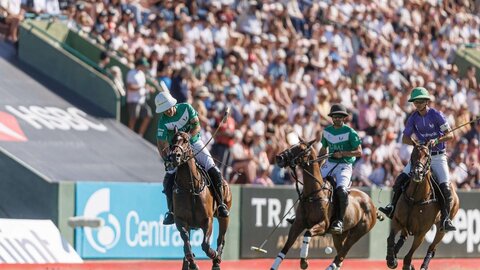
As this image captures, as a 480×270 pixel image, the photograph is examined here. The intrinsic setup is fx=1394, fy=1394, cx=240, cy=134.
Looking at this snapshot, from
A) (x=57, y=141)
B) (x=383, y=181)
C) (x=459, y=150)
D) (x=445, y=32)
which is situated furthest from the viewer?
(x=445, y=32)

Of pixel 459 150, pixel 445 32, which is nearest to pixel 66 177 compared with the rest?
pixel 459 150

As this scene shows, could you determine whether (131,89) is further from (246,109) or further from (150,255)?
(150,255)

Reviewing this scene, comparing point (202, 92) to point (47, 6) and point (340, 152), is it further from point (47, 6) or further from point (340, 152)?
point (340, 152)

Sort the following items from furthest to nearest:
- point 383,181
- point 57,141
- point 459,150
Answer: point 459,150, point 383,181, point 57,141

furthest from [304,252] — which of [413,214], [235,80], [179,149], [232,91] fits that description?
[235,80]

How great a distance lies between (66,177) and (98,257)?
1.97 metres

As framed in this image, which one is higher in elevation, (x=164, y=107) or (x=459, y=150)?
(x=164, y=107)

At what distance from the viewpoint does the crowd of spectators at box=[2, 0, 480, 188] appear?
28125mm

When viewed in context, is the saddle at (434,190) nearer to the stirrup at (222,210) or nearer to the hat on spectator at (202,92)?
the stirrup at (222,210)

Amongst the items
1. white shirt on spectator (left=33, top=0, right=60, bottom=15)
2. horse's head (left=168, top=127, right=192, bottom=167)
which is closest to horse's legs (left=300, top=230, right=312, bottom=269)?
horse's head (left=168, top=127, right=192, bottom=167)

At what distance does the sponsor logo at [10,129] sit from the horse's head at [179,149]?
7463 millimetres

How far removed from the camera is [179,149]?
18.6 metres

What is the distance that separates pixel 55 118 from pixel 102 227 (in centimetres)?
488

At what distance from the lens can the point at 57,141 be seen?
88.7 ft
